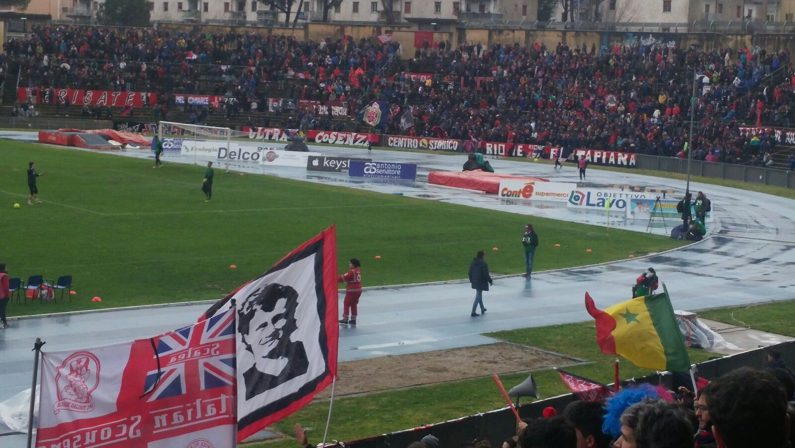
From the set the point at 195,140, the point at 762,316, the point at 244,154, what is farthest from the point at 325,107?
the point at 762,316

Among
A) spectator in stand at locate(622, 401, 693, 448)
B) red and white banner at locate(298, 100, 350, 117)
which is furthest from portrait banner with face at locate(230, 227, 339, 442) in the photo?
red and white banner at locate(298, 100, 350, 117)

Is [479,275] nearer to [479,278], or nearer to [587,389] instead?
[479,278]

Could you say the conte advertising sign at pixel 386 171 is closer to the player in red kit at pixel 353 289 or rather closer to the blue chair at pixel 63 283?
the blue chair at pixel 63 283

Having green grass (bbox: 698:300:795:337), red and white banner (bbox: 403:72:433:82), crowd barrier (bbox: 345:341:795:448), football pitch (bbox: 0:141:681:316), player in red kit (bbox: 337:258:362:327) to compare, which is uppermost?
red and white banner (bbox: 403:72:433:82)

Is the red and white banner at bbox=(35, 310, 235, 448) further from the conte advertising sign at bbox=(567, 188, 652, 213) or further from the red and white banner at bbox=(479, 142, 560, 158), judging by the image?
the red and white banner at bbox=(479, 142, 560, 158)

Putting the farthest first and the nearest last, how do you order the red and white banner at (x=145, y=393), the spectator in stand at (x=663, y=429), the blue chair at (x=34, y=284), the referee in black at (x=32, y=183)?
the referee in black at (x=32, y=183), the blue chair at (x=34, y=284), the red and white banner at (x=145, y=393), the spectator in stand at (x=663, y=429)

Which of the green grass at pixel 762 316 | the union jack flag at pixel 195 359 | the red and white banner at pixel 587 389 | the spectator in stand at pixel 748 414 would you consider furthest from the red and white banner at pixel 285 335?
the green grass at pixel 762 316

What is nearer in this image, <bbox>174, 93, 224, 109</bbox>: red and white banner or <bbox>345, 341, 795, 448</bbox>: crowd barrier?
<bbox>345, 341, 795, 448</bbox>: crowd barrier

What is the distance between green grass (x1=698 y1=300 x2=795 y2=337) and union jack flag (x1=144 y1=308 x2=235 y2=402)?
62.1 feet

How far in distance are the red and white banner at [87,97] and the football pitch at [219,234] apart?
3001 cm

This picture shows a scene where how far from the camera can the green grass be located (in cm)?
2627

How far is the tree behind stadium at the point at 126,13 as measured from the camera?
12138 cm

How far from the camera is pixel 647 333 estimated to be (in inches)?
541

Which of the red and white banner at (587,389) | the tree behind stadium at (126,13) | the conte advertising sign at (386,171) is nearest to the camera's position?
the red and white banner at (587,389)
